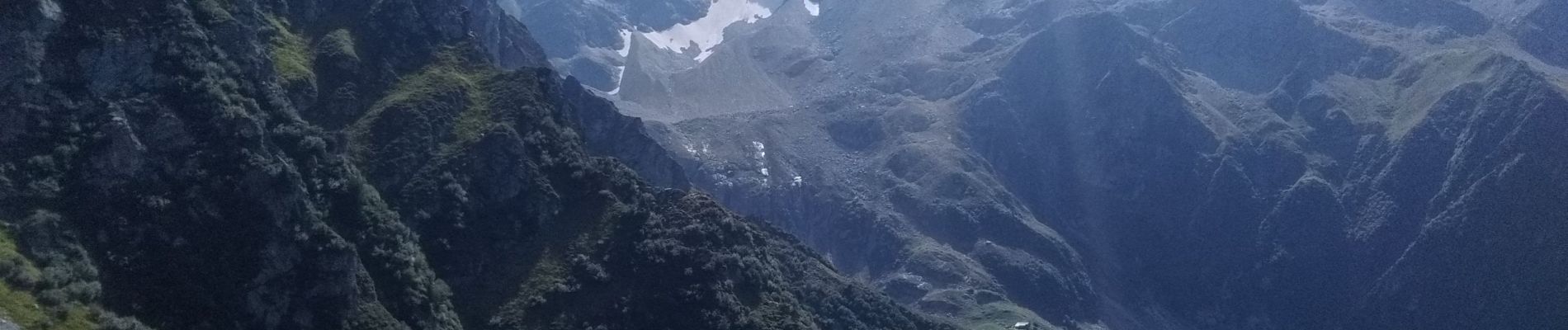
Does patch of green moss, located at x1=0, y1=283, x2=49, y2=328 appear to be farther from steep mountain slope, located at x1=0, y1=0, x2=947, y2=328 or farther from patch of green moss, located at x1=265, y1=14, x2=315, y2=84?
patch of green moss, located at x1=265, y1=14, x2=315, y2=84

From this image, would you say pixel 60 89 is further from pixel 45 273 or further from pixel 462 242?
pixel 462 242

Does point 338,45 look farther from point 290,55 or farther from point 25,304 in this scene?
point 25,304

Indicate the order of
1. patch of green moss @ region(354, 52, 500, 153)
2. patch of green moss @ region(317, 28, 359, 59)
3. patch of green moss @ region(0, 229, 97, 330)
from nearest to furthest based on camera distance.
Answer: patch of green moss @ region(0, 229, 97, 330), patch of green moss @ region(317, 28, 359, 59), patch of green moss @ region(354, 52, 500, 153)

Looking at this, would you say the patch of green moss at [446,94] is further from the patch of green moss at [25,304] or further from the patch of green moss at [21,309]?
the patch of green moss at [21,309]

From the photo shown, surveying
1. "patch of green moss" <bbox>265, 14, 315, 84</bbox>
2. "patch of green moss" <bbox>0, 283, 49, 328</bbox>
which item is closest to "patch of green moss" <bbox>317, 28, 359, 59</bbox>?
"patch of green moss" <bbox>265, 14, 315, 84</bbox>

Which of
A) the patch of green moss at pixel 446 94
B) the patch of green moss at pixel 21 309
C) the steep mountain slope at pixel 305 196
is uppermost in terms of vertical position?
the patch of green moss at pixel 446 94

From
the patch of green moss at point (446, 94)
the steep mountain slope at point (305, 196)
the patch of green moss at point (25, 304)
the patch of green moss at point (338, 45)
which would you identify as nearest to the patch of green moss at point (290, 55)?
the steep mountain slope at point (305, 196)

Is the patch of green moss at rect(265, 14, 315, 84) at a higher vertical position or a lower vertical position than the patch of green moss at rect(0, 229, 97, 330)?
higher
